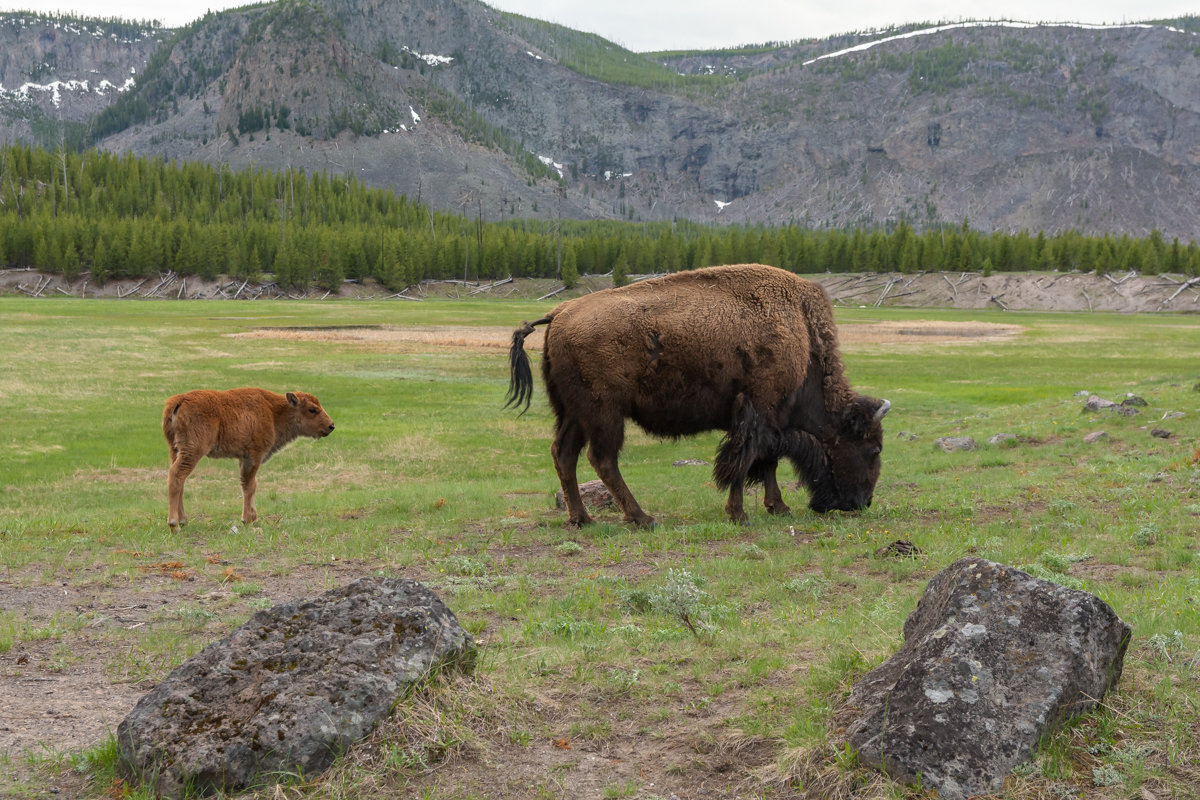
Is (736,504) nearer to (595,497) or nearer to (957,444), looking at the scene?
(595,497)

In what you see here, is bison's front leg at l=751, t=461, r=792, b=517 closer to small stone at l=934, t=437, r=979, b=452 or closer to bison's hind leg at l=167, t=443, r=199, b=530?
small stone at l=934, t=437, r=979, b=452

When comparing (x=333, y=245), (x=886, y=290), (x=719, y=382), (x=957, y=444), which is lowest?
(x=957, y=444)

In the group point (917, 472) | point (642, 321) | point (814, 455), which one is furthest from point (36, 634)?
point (917, 472)

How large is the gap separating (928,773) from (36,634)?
664cm

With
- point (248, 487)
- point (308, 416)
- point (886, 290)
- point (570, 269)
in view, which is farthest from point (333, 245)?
point (248, 487)

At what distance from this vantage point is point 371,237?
457 feet

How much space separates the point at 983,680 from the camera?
15.9ft

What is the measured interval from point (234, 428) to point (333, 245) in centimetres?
12288

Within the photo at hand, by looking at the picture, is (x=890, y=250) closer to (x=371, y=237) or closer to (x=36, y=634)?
(x=371, y=237)

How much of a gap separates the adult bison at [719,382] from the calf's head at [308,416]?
11.7ft

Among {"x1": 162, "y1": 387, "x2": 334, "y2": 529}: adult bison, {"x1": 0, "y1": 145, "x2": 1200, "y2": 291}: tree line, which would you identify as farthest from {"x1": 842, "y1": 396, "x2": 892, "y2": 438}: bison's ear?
{"x1": 0, "y1": 145, "x2": 1200, "y2": 291}: tree line

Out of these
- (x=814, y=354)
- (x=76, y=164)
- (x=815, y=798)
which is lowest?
(x=815, y=798)

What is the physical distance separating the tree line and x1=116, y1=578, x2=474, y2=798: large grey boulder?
419 ft

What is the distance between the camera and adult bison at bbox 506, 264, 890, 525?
41.1ft
